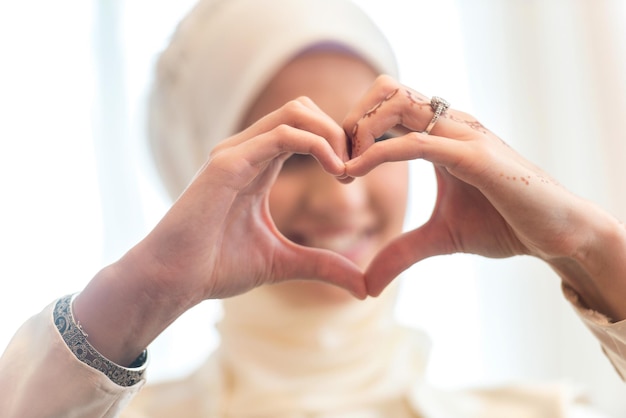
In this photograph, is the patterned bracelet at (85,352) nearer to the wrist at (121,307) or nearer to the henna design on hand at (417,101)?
the wrist at (121,307)

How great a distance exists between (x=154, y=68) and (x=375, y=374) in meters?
0.68

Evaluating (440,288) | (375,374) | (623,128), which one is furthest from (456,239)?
(623,128)

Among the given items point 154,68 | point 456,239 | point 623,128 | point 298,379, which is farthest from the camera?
point 623,128

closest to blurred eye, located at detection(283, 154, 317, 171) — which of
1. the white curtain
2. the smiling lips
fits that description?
the smiling lips

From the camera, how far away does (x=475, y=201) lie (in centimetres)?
81

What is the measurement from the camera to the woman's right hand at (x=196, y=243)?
27.4 inches

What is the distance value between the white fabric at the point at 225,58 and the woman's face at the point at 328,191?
0.03 m

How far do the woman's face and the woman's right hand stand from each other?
1.02 ft

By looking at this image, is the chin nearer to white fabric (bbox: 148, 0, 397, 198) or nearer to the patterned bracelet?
white fabric (bbox: 148, 0, 397, 198)

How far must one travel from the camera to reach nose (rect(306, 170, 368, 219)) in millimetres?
1080

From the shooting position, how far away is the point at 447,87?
5.67 ft

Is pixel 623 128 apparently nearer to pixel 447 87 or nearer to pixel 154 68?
pixel 447 87

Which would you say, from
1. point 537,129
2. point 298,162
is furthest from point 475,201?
point 537,129

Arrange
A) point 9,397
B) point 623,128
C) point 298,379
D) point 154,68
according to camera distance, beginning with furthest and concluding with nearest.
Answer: point 623,128
point 154,68
point 298,379
point 9,397
